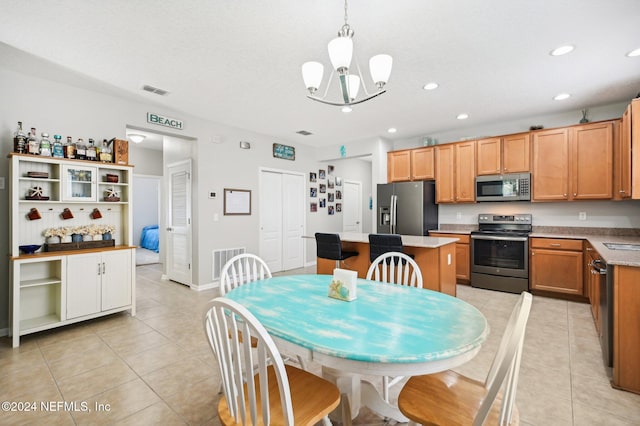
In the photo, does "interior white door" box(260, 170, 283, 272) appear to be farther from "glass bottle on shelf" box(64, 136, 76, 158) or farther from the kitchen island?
"glass bottle on shelf" box(64, 136, 76, 158)

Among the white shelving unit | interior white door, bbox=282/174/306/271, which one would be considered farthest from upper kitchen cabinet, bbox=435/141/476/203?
the white shelving unit

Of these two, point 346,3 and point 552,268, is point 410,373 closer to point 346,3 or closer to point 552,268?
point 346,3

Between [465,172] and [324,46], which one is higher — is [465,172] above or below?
below

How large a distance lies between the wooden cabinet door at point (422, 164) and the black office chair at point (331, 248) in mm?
2291

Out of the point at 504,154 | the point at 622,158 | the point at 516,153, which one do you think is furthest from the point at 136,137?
the point at 622,158

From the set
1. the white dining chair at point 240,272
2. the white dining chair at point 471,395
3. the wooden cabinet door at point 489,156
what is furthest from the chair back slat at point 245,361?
the wooden cabinet door at point 489,156

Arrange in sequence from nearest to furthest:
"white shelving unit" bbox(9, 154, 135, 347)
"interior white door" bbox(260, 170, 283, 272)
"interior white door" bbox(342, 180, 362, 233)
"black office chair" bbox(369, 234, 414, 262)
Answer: "white shelving unit" bbox(9, 154, 135, 347)
"black office chair" bbox(369, 234, 414, 262)
"interior white door" bbox(260, 170, 283, 272)
"interior white door" bbox(342, 180, 362, 233)

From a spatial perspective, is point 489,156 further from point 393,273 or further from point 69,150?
point 69,150

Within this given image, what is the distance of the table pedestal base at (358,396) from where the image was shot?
64.1 inches

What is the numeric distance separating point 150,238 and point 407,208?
23.2 ft

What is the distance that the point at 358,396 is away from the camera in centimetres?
166

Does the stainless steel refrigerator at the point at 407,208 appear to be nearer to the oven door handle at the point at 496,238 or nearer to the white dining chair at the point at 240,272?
the oven door handle at the point at 496,238

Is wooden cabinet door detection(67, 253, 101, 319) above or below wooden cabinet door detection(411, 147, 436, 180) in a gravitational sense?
below

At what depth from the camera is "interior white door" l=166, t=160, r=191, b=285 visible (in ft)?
16.0
